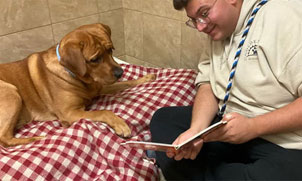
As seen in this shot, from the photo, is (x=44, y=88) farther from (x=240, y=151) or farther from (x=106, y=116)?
(x=240, y=151)

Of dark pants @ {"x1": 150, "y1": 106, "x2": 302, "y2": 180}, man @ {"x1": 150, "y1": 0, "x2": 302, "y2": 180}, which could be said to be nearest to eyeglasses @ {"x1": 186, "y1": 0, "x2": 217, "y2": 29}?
man @ {"x1": 150, "y1": 0, "x2": 302, "y2": 180}

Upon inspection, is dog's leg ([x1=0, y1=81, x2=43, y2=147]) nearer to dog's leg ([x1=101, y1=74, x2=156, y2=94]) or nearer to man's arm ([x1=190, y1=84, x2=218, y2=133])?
dog's leg ([x1=101, y1=74, x2=156, y2=94])

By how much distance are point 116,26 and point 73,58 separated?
A: 1295 millimetres

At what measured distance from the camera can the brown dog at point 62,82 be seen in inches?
61.8

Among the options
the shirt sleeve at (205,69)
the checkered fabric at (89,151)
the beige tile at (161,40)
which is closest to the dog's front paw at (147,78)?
the checkered fabric at (89,151)

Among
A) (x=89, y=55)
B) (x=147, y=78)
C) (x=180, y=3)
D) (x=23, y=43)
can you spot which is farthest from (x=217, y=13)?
(x=23, y=43)

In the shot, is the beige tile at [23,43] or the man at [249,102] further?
the beige tile at [23,43]

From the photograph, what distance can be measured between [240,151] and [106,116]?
0.74 m

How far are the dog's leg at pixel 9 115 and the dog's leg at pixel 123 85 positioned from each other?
0.58m

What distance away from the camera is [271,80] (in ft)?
3.51

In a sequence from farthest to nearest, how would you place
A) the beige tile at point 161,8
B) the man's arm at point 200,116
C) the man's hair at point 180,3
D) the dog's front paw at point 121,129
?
the beige tile at point 161,8 → the dog's front paw at point 121,129 → the man's hair at point 180,3 → the man's arm at point 200,116

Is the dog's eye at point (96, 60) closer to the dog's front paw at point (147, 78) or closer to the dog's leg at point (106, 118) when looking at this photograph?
the dog's leg at point (106, 118)

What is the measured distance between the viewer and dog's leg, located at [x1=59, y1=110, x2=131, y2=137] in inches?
60.8

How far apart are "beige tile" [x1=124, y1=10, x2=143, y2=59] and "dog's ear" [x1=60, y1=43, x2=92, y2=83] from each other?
116 cm
